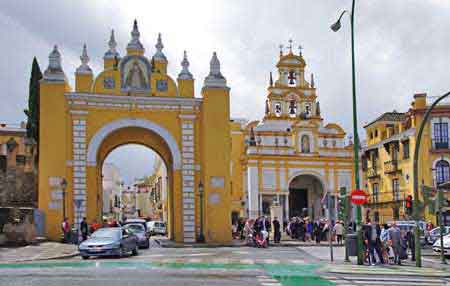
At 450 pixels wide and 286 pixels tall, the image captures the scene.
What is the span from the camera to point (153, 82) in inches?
1378

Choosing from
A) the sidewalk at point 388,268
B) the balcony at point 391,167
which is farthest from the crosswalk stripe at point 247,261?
the balcony at point 391,167

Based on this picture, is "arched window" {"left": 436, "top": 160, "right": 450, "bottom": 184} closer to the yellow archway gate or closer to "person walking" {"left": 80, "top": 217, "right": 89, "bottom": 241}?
the yellow archway gate

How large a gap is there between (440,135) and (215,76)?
1012 inches

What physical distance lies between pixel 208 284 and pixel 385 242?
431 inches

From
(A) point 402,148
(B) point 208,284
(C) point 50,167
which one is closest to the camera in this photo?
(B) point 208,284

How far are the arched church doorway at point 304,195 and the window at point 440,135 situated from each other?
14.2 meters

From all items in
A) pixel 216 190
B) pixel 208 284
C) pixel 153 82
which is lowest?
pixel 208 284

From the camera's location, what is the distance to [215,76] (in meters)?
35.5

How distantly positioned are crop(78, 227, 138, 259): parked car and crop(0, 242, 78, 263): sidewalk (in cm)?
147

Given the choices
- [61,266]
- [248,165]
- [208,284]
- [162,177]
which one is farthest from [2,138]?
[208,284]

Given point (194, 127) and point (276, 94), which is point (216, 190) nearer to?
point (194, 127)

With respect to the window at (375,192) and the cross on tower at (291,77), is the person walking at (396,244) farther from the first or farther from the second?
the cross on tower at (291,77)

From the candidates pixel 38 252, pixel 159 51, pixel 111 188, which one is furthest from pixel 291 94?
pixel 38 252

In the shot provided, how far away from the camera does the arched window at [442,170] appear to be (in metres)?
52.4
